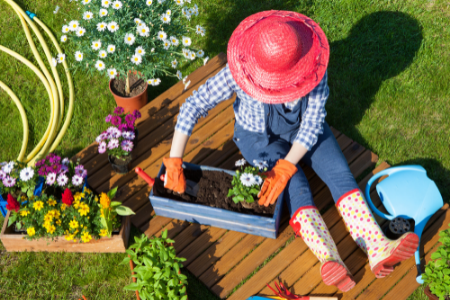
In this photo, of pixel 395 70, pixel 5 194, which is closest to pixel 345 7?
pixel 395 70

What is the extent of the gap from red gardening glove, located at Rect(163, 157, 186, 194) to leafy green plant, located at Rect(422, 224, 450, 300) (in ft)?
6.08

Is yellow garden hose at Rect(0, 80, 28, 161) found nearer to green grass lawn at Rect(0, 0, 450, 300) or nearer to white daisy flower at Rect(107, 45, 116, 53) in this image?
green grass lawn at Rect(0, 0, 450, 300)

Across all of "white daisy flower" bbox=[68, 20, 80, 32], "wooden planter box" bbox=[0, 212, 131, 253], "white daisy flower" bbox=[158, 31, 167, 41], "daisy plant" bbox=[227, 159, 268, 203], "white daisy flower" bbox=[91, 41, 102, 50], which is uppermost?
"white daisy flower" bbox=[68, 20, 80, 32]

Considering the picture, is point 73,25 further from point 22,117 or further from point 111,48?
point 22,117

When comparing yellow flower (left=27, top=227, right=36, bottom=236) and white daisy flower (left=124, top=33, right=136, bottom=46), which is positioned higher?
white daisy flower (left=124, top=33, right=136, bottom=46)

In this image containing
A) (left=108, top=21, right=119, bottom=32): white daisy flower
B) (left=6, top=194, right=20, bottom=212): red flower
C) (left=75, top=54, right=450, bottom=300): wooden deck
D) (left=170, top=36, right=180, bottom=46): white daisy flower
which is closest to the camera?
(left=6, top=194, right=20, bottom=212): red flower

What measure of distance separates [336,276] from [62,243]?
214cm

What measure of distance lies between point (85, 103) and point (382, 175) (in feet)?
9.72

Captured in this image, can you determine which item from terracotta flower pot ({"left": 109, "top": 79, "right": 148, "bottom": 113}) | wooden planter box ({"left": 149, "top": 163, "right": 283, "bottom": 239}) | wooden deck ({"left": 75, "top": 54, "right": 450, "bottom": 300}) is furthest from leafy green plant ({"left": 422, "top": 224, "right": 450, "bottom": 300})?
terracotta flower pot ({"left": 109, "top": 79, "right": 148, "bottom": 113})

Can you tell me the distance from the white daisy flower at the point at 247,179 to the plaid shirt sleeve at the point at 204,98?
55 cm

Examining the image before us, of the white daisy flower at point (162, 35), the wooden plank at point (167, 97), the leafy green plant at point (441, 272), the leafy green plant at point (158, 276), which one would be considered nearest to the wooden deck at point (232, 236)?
the wooden plank at point (167, 97)

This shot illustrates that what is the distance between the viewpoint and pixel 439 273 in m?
2.87

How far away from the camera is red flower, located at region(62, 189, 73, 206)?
9.86 feet

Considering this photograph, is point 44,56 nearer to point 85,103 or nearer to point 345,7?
point 85,103
